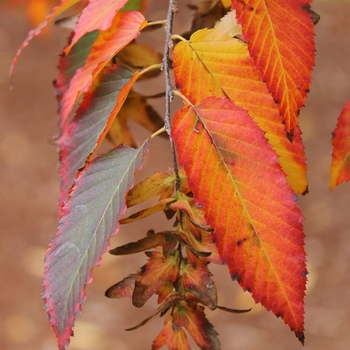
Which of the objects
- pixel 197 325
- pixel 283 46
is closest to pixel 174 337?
pixel 197 325

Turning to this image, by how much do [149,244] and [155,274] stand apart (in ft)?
0.08

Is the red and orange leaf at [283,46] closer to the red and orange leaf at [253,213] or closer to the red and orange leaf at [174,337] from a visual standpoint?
the red and orange leaf at [253,213]

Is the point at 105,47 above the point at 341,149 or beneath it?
above

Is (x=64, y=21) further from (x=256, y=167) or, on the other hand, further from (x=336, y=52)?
(x=336, y=52)

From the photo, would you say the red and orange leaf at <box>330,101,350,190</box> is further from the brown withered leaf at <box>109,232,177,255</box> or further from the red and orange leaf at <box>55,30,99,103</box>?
the red and orange leaf at <box>55,30,99,103</box>

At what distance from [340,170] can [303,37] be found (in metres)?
0.15

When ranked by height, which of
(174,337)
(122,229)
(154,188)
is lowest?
(122,229)

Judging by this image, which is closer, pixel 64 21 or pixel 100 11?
pixel 100 11

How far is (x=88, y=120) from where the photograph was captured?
1.76 feet

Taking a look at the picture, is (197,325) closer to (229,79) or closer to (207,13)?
(229,79)

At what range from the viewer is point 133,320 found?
79.9 inches

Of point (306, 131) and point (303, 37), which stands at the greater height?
point (303, 37)

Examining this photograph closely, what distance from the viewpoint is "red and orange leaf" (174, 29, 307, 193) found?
48cm

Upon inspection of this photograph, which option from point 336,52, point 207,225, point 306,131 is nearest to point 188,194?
point 207,225
